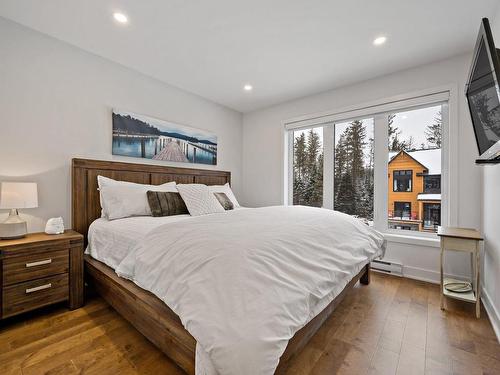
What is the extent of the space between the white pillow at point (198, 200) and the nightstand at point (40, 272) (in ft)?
3.39

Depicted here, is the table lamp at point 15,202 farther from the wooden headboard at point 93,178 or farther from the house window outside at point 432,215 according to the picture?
the house window outside at point 432,215

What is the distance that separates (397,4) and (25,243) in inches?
135

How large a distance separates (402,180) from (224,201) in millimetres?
2289

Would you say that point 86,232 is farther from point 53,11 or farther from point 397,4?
point 397,4

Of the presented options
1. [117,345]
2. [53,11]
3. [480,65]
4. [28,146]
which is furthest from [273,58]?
[117,345]

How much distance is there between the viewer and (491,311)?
184 centimetres

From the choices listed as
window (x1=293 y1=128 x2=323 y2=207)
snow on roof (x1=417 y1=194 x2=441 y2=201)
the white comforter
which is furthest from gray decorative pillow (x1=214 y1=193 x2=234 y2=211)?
snow on roof (x1=417 y1=194 x2=441 y2=201)

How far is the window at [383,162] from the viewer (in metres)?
2.73

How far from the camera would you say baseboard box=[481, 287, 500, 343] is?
5.46ft

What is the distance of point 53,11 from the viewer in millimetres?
1913

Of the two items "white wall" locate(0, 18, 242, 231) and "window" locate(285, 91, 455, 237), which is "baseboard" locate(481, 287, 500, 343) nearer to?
"window" locate(285, 91, 455, 237)

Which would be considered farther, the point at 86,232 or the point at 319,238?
the point at 86,232

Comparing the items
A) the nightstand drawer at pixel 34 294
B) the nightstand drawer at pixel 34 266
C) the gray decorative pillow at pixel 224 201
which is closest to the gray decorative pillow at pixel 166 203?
the gray decorative pillow at pixel 224 201

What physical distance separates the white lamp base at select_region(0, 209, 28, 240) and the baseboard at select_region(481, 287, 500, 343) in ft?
12.0
